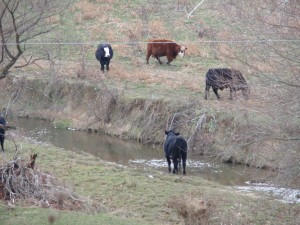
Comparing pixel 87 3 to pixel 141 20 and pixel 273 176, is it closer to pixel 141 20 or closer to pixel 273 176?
pixel 141 20

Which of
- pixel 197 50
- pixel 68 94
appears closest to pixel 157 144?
pixel 68 94

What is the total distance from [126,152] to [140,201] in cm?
951

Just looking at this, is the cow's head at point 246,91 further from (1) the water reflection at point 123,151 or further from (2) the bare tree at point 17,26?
(2) the bare tree at point 17,26

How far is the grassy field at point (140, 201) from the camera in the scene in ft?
39.7

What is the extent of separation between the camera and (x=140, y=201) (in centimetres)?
1575

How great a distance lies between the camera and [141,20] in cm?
4078

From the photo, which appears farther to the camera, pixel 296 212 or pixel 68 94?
pixel 68 94

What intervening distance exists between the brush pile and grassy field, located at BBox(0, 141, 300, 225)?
0.22 m

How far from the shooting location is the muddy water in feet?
70.4

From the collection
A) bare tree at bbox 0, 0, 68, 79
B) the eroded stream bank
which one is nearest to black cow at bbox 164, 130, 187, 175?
the eroded stream bank

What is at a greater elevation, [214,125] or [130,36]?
[130,36]

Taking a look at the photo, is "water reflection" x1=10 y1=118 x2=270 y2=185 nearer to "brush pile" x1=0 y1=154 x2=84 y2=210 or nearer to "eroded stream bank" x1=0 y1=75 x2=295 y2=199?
"eroded stream bank" x1=0 y1=75 x2=295 y2=199

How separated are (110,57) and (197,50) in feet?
15.4

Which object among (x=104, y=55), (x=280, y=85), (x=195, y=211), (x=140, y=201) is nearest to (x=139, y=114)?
(x=104, y=55)
